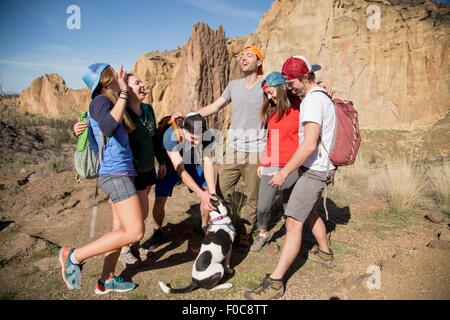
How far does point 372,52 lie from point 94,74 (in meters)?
20.3

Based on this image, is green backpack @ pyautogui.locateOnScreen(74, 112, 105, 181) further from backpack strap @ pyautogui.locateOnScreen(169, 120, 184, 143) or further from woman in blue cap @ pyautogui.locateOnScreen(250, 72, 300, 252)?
woman in blue cap @ pyautogui.locateOnScreen(250, 72, 300, 252)

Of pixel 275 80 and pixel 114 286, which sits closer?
pixel 114 286

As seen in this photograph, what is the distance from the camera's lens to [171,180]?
3631 mm

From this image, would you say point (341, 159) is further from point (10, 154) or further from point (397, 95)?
point (397, 95)

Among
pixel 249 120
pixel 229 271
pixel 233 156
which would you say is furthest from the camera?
pixel 233 156

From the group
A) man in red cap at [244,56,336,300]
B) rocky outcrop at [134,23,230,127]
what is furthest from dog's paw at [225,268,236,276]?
rocky outcrop at [134,23,230,127]

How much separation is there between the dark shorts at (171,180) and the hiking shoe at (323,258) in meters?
1.44

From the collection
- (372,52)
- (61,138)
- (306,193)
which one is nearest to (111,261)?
(306,193)

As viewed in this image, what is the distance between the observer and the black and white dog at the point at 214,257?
271cm

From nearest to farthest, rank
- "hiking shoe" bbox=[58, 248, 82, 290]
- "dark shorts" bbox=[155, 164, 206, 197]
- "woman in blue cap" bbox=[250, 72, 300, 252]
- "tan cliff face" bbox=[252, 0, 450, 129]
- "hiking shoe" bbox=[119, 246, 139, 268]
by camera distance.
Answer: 1. "hiking shoe" bbox=[58, 248, 82, 290]
2. "woman in blue cap" bbox=[250, 72, 300, 252]
3. "hiking shoe" bbox=[119, 246, 139, 268]
4. "dark shorts" bbox=[155, 164, 206, 197]
5. "tan cliff face" bbox=[252, 0, 450, 129]

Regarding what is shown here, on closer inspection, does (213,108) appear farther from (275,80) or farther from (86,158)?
(86,158)

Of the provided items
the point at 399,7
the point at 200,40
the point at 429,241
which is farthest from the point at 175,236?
the point at 399,7

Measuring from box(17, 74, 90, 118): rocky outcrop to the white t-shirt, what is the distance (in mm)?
30734

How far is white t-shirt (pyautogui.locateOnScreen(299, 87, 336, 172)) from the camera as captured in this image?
242cm
